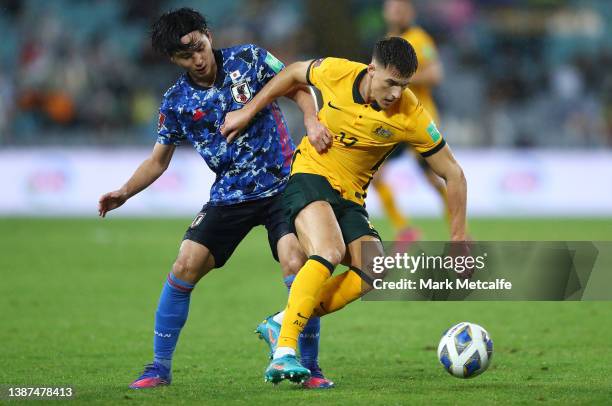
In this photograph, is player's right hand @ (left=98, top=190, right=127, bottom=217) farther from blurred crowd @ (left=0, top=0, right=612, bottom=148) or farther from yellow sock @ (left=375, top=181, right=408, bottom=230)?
blurred crowd @ (left=0, top=0, right=612, bottom=148)

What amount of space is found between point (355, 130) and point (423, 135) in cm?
38

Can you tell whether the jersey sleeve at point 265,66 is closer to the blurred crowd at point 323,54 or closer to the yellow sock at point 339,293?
the yellow sock at point 339,293

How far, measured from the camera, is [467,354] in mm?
5828

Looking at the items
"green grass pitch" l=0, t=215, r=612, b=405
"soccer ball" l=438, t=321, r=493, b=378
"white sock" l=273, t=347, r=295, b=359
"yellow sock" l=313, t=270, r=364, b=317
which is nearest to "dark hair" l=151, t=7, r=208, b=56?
"yellow sock" l=313, t=270, r=364, b=317

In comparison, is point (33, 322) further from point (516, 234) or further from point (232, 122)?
point (516, 234)

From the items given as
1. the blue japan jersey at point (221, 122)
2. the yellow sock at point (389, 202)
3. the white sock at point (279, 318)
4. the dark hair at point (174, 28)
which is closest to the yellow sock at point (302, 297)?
the white sock at point (279, 318)

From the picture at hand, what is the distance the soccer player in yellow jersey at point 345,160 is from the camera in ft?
18.6

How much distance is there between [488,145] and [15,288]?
10.4 meters

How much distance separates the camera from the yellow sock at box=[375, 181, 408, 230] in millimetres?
11867

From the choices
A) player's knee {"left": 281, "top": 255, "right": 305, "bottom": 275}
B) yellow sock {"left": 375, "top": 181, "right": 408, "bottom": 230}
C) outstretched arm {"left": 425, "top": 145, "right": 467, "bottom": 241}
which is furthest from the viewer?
yellow sock {"left": 375, "top": 181, "right": 408, "bottom": 230}

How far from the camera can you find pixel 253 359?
274 inches

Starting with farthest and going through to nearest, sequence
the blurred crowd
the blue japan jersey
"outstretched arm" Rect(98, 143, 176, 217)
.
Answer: the blurred crowd → "outstretched arm" Rect(98, 143, 176, 217) → the blue japan jersey

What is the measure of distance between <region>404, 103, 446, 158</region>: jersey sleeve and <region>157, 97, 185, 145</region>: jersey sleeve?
50.6 inches

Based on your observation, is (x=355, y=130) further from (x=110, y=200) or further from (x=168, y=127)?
(x=110, y=200)
